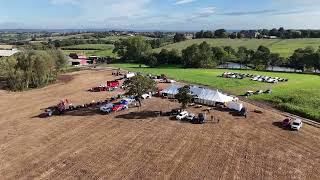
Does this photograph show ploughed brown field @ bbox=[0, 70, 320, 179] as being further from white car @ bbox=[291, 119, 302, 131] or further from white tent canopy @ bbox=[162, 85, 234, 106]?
white tent canopy @ bbox=[162, 85, 234, 106]

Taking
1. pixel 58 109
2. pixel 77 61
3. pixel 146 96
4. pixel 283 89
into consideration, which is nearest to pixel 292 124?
pixel 283 89

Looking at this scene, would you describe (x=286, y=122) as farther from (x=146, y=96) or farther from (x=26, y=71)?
(x=26, y=71)

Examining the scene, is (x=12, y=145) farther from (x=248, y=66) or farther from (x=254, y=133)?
(x=248, y=66)

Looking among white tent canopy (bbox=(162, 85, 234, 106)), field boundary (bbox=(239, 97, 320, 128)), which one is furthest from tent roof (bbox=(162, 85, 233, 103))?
field boundary (bbox=(239, 97, 320, 128))

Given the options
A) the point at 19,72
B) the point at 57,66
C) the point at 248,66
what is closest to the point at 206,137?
the point at 19,72

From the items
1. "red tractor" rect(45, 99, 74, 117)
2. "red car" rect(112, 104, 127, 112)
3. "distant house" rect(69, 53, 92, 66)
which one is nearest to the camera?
"red tractor" rect(45, 99, 74, 117)

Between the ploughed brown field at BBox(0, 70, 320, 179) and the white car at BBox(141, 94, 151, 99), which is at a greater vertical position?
the white car at BBox(141, 94, 151, 99)
